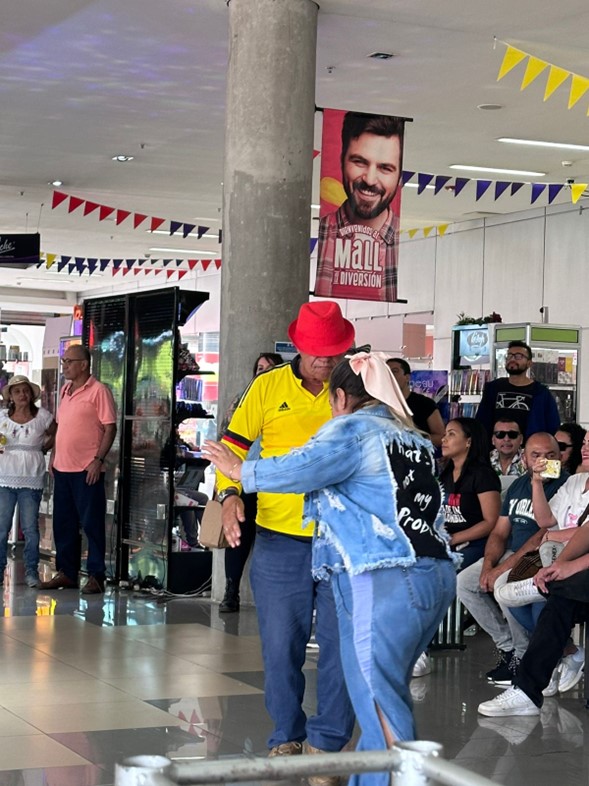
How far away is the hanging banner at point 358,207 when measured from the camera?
7949 mm

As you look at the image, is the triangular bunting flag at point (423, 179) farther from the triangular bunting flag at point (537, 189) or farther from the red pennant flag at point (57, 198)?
the red pennant flag at point (57, 198)

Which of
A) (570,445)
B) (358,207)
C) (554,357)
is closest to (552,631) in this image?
(570,445)

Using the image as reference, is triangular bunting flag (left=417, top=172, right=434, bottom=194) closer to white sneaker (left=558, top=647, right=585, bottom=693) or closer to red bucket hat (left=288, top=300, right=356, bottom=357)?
white sneaker (left=558, top=647, right=585, bottom=693)

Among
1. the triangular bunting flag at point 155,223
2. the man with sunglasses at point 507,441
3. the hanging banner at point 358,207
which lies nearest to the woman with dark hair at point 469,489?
the man with sunglasses at point 507,441

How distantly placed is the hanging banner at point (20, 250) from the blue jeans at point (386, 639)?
1326 cm

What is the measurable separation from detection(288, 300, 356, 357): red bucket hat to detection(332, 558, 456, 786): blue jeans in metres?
0.99

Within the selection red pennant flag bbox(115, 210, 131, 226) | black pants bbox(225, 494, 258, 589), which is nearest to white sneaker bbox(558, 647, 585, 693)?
black pants bbox(225, 494, 258, 589)

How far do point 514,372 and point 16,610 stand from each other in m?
3.90

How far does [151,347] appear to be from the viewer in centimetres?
888

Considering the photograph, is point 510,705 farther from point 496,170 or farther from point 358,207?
point 496,170

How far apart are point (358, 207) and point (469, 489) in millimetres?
2415

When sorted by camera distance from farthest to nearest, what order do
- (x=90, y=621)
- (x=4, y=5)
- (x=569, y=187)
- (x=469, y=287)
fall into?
(x=469, y=287) → (x=569, y=187) → (x=4, y=5) → (x=90, y=621)

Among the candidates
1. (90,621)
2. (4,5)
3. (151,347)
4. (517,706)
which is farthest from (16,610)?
(4,5)

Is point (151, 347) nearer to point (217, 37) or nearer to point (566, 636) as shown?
point (217, 37)
